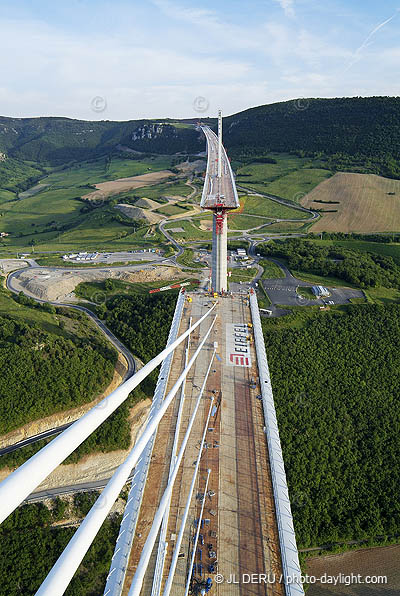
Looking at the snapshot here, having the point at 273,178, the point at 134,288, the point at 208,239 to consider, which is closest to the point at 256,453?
the point at 134,288

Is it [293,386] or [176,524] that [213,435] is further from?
[293,386]

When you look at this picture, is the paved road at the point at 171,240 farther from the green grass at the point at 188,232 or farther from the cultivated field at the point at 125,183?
the cultivated field at the point at 125,183

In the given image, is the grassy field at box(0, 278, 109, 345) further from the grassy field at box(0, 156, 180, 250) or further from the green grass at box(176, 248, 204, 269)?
the grassy field at box(0, 156, 180, 250)

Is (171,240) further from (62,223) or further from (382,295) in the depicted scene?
(62,223)

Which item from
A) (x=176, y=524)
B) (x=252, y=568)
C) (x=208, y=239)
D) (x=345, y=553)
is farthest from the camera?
(x=208, y=239)

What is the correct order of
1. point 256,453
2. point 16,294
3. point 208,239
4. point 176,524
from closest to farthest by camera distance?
point 176,524, point 256,453, point 16,294, point 208,239

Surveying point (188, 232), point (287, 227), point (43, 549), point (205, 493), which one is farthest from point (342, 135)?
point (43, 549)

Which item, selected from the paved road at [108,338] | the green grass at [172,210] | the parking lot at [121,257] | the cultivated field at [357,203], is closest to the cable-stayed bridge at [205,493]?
the paved road at [108,338]

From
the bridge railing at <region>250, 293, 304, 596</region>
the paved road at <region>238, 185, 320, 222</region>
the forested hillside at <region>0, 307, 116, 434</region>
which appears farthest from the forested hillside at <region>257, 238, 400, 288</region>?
the forested hillside at <region>0, 307, 116, 434</region>
